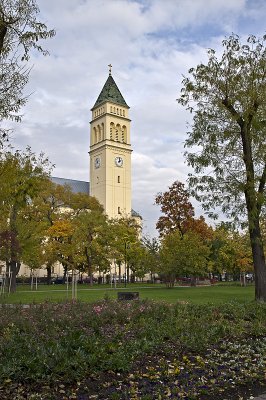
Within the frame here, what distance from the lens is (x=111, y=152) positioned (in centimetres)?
8969

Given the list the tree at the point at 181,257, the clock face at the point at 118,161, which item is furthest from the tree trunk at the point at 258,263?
the clock face at the point at 118,161

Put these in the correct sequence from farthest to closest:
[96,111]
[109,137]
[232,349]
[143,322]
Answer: [96,111], [109,137], [143,322], [232,349]

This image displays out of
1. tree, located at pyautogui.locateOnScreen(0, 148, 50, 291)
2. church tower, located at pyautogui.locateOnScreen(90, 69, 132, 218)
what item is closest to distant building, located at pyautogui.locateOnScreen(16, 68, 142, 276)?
church tower, located at pyautogui.locateOnScreen(90, 69, 132, 218)

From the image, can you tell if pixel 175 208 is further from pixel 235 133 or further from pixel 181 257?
pixel 235 133

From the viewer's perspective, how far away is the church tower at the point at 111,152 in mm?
87312

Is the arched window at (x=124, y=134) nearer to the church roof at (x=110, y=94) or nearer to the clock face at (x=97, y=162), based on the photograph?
the church roof at (x=110, y=94)

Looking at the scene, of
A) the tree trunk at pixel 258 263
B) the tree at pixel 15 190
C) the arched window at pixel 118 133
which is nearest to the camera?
the tree at pixel 15 190

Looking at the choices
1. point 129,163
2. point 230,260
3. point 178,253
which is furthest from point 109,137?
point 178,253

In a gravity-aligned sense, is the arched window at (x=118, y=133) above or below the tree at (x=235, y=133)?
above

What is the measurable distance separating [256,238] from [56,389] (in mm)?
12381

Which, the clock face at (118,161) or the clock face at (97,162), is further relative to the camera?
the clock face at (97,162)

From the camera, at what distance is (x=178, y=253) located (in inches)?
1394

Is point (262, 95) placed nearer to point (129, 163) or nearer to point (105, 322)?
point (105, 322)

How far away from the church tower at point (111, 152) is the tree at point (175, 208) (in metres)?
41.9
